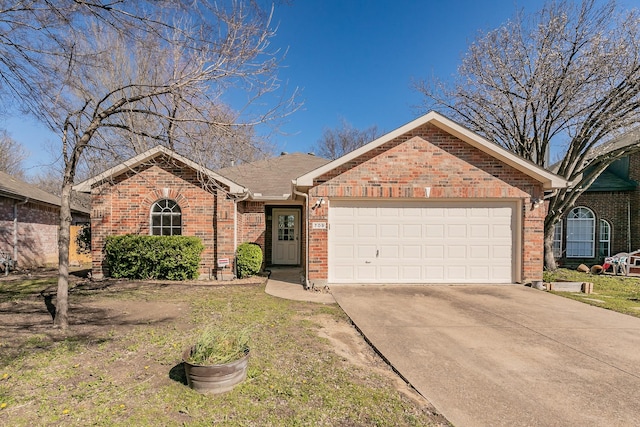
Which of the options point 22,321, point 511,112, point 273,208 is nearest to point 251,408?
point 22,321

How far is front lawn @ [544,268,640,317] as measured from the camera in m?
7.02

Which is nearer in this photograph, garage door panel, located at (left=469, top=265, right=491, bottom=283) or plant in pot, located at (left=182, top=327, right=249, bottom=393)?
plant in pot, located at (left=182, top=327, right=249, bottom=393)

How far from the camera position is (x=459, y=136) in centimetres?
861

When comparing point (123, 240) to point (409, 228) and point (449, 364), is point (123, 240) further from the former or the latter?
point (449, 364)

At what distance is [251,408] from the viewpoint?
2926 millimetres

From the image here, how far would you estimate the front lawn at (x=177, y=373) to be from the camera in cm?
282

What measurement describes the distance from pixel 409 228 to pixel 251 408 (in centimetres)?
679

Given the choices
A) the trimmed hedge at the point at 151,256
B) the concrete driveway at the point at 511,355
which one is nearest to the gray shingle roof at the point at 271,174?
the trimmed hedge at the point at 151,256

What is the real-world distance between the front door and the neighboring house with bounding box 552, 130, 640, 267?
1125 cm

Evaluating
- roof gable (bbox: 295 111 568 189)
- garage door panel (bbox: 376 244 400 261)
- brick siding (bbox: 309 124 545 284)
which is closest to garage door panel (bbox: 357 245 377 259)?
garage door panel (bbox: 376 244 400 261)

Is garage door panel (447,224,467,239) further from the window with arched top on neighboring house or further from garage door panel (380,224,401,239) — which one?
the window with arched top on neighboring house

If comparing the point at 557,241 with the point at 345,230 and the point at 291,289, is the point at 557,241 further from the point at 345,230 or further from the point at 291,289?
the point at 291,289

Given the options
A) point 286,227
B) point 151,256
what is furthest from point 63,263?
point 286,227

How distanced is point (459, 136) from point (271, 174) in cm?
788
